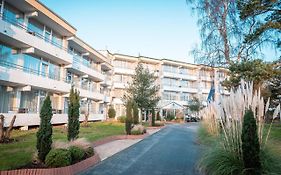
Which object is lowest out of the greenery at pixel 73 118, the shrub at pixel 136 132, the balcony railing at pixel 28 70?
the shrub at pixel 136 132

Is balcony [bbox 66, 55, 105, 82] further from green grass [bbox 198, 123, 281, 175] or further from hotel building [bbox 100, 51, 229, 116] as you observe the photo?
green grass [bbox 198, 123, 281, 175]

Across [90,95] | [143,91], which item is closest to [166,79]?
[90,95]

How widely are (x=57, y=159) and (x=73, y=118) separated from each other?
416 centimetres

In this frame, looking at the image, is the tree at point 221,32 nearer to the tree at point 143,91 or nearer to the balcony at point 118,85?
the tree at point 143,91

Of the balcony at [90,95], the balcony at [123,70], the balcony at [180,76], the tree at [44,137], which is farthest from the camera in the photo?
the balcony at [180,76]

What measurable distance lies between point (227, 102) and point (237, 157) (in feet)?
5.34

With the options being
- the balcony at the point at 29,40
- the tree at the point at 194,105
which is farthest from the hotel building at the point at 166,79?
the balcony at the point at 29,40

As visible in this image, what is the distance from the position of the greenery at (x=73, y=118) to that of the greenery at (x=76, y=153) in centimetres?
235

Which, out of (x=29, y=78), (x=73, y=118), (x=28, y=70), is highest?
(x=28, y=70)

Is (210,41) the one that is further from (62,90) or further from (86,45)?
(86,45)

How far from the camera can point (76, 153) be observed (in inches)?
321

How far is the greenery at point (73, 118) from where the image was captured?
10734 mm

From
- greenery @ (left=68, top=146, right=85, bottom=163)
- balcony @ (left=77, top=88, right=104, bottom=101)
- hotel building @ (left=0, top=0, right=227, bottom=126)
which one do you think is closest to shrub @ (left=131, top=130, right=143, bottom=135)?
hotel building @ (left=0, top=0, right=227, bottom=126)

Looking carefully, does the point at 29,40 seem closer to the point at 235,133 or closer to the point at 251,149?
the point at 235,133
